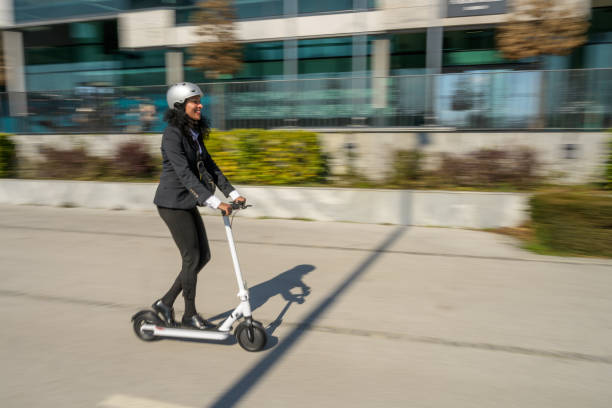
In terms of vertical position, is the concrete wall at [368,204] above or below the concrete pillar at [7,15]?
below

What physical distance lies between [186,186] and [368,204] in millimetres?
4899

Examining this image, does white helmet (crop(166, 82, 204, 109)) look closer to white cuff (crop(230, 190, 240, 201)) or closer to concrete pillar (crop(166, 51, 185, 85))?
white cuff (crop(230, 190, 240, 201))

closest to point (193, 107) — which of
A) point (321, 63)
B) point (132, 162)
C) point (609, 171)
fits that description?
point (609, 171)

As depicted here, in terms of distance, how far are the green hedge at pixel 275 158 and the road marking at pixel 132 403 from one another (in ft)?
20.4

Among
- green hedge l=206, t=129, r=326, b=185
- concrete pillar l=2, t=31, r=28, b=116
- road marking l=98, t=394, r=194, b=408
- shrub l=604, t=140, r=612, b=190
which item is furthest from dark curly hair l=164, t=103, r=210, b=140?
concrete pillar l=2, t=31, r=28, b=116

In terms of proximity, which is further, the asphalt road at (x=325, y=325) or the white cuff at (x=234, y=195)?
the white cuff at (x=234, y=195)

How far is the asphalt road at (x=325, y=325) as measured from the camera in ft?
9.93

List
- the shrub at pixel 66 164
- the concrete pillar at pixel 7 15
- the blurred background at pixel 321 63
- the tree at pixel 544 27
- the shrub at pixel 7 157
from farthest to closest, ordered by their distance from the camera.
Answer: the concrete pillar at pixel 7 15
the shrub at pixel 7 157
the shrub at pixel 66 164
the tree at pixel 544 27
the blurred background at pixel 321 63

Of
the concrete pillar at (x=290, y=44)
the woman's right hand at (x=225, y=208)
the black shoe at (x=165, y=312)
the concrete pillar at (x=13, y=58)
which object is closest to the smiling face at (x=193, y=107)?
the woman's right hand at (x=225, y=208)

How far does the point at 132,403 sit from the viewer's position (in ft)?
9.51

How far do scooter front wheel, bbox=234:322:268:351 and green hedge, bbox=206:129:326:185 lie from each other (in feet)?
18.1

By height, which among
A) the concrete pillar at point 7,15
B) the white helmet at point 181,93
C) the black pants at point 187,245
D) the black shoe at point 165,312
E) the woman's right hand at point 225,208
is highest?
the concrete pillar at point 7,15

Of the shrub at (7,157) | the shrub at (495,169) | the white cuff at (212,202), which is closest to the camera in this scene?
the white cuff at (212,202)

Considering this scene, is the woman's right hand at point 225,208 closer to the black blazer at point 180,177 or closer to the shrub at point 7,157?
the black blazer at point 180,177
